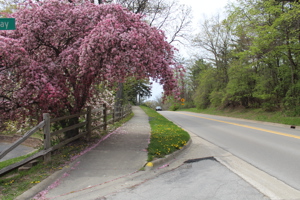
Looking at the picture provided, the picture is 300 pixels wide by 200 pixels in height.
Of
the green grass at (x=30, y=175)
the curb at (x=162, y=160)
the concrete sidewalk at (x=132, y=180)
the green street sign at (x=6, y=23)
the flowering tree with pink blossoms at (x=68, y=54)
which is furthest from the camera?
the flowering tree with pink blossoms at (x=68, y=54)

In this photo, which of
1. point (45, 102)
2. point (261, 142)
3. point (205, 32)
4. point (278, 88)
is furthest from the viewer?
point (205, 32)

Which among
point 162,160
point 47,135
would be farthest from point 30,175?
point 162,160

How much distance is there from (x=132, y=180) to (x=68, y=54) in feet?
13.5

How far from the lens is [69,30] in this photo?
691 centimetres

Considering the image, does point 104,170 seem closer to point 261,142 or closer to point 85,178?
point 85,178

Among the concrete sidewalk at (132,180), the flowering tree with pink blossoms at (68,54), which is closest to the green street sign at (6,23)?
the flowering tree with pink blossoms at (68,54)

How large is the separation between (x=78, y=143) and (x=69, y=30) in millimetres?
3820

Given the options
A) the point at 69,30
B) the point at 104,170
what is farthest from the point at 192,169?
the point at 69,30

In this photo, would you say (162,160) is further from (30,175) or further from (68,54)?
(68,54)

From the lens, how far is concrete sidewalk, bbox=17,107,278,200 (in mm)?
4055

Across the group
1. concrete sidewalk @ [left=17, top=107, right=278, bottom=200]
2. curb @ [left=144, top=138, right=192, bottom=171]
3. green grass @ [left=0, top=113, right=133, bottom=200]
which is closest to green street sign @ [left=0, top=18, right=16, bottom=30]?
green grass @ [left=0, top=113, right=133, bottom=200]

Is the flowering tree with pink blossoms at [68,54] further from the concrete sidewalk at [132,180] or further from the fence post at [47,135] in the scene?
the concrete sidewalk at [132,180]

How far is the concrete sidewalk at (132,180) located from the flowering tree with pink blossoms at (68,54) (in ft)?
6.79

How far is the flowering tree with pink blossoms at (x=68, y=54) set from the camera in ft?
19.4
